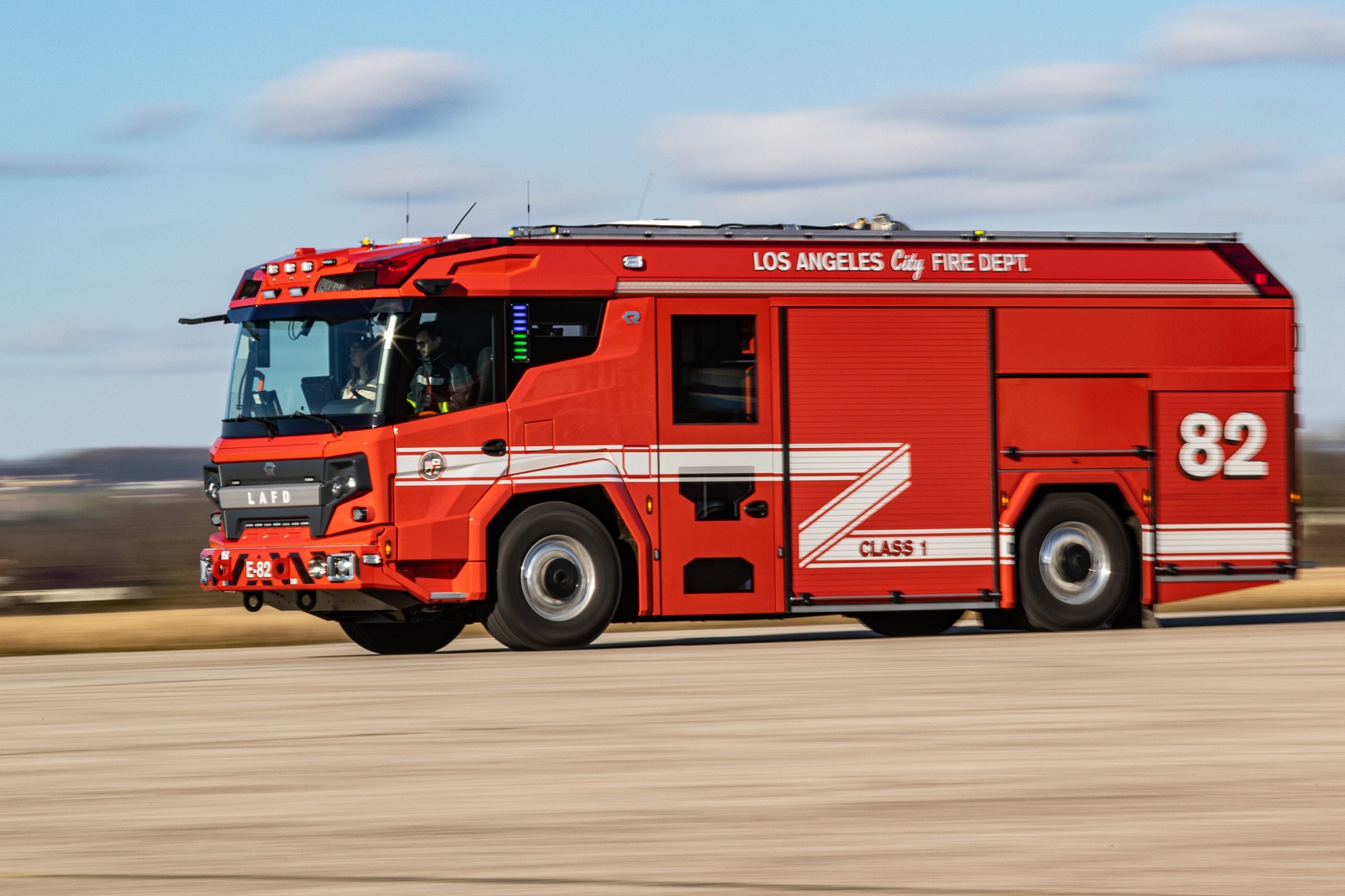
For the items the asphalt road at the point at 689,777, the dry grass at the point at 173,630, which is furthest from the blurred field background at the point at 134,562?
the asphalt road at the point at 689,777

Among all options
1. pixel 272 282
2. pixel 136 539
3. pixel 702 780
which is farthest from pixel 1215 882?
pixel 136 539

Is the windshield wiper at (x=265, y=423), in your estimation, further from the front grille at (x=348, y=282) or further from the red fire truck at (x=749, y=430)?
the front grille at (x=348, y=282)

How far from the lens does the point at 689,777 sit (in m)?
8.72

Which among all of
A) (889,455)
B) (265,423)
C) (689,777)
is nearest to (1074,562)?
(889,455)

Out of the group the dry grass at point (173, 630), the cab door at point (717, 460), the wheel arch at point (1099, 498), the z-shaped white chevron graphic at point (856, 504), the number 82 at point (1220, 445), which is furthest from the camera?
the dry grass at point (173, 630)

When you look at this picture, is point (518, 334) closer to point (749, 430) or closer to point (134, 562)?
point (749, 430)

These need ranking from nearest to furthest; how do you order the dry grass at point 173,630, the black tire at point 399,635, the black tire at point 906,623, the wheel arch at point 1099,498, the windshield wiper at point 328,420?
the windshield wiper at point 328,420, the wheel arch at point 1099,498, the black tire at point 399,635, the black tire at point 906,623, the dry grass at point 173,630

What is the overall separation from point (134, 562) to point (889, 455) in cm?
3455

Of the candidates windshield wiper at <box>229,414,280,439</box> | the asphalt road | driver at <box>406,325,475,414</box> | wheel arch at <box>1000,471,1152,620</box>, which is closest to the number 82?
wheel arch at <box>1000,471,1152,620</box>

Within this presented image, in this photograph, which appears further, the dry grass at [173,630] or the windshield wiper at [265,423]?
the dry grass at [173,630]

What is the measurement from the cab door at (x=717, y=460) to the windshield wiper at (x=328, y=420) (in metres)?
2.57

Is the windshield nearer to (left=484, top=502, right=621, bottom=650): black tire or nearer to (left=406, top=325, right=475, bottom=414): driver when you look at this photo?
(left=406, top=325, right=475, bottom=414): driver

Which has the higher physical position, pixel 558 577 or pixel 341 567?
pixel 341 567

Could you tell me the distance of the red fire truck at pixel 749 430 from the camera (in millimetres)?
15695
